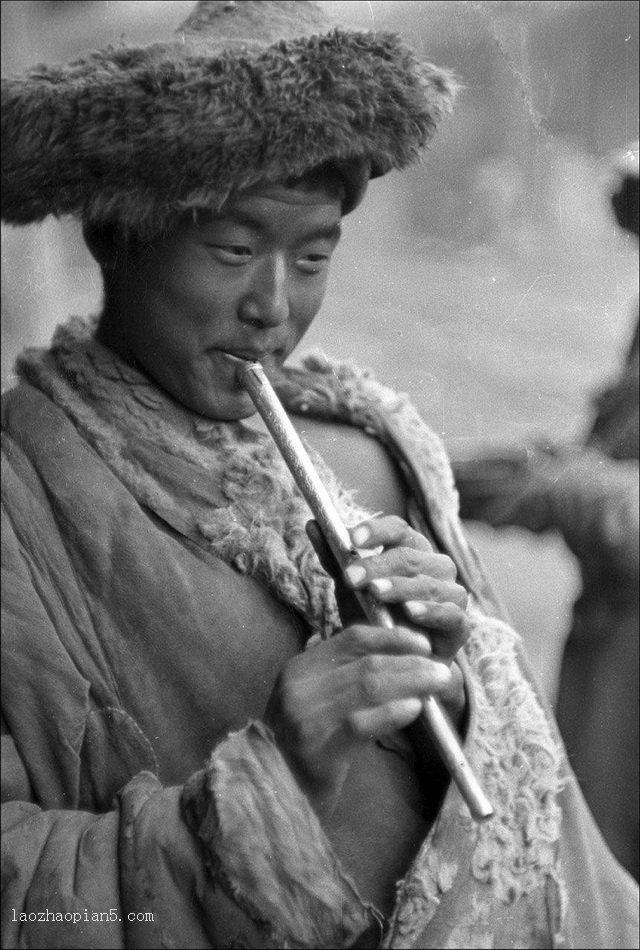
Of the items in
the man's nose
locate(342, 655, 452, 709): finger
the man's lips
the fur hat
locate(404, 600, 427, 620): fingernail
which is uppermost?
the fur hat

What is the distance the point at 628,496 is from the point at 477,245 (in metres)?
0.33

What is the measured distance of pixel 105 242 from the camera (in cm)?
114

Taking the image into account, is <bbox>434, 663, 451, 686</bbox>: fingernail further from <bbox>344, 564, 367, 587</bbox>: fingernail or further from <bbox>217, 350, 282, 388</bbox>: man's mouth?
<bbox>217, 350, 282, 388</bbox>: man's mouth

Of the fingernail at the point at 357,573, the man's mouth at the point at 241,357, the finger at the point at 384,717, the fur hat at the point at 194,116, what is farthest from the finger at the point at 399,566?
the fur hat at the point at 194,116

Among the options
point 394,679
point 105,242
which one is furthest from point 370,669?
point 105,242

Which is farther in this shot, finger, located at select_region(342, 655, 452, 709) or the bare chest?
the bare chest

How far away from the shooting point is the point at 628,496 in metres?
1.40

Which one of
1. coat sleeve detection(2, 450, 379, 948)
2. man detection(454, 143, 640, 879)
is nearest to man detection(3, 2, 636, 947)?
coat sleeve detection(2, 450, 379, 948)

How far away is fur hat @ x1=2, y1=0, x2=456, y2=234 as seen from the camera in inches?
41.7

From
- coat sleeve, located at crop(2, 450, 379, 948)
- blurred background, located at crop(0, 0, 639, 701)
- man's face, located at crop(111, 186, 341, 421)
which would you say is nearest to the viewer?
coat sleeve, located at crop(2, 450, 379, 948)

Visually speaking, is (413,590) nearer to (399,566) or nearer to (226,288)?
(399,566)

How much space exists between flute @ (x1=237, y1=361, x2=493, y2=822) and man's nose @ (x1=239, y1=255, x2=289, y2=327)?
5 cm

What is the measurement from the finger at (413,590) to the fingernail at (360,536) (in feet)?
0.12

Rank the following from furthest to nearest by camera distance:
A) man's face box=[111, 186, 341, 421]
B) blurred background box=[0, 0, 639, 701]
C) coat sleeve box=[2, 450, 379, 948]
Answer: blurred background box=[0, 0, 639, 701]
man's face box=[111, 186, 341, 421]
coat sleeve box=[2, 450, 379, 948]
